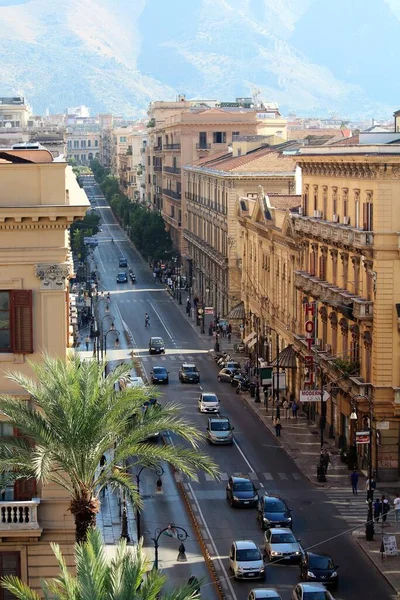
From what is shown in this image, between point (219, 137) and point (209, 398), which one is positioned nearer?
point (209, 398)

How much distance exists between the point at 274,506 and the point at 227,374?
36.1 meters

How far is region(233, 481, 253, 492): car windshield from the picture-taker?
57500mm

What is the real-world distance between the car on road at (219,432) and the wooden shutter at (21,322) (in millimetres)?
35578

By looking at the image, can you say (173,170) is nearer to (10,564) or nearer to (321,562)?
(321,562)

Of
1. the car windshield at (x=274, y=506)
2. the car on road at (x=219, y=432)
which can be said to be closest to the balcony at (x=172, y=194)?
the car on road at (x=219, y=432)

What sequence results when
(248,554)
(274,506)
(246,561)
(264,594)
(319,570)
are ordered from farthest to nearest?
1. (274,506)
2. (248,554)
3. (246,561)
4. (319,570)
5. (264,594)

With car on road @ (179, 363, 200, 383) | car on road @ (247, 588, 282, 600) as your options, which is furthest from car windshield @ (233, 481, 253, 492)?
car on road @ (179, 363, 200, 383)

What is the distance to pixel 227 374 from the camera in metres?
90.2

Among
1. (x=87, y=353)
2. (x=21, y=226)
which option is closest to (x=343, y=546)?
(x=21, y=226)

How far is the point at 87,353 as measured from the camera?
98.6 metres

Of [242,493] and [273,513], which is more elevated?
[273,513]

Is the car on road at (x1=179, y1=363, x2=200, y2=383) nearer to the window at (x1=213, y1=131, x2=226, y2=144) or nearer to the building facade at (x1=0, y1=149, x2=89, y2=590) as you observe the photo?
the building facade at (x1=0, y1=149, x2=89, y2=590)

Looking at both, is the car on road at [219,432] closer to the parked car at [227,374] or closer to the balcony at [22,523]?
the parked car at [227,374]

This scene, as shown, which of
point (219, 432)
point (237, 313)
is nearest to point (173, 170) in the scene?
point (237, 313)
